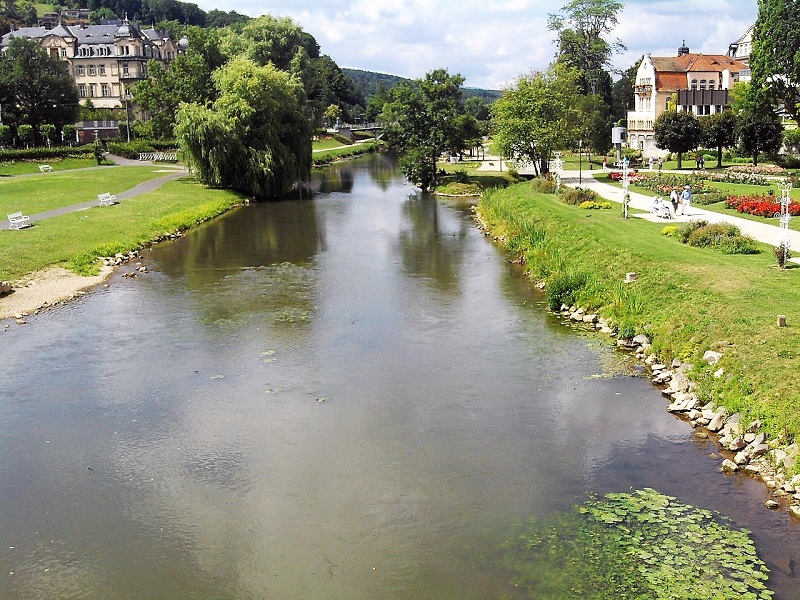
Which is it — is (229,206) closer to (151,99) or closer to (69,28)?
(151,99)

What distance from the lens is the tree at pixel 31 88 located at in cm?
8856

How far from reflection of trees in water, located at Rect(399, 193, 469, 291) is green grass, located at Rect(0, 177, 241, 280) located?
13.3 m

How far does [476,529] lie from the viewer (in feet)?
46.6

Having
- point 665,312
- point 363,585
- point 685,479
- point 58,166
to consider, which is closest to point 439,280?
point 665,312

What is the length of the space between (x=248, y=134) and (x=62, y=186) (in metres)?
13.9

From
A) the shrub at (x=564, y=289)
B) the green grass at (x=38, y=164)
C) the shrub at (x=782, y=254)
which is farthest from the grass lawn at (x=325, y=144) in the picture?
the shrub at (x=782, y=254)

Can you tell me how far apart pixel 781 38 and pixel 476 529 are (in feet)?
183

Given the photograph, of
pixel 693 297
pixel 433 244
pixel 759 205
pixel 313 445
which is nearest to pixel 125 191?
pixel 433 244

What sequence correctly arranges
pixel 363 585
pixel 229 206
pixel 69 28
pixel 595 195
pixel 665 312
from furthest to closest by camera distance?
pixel 69 28, pixel 229 206, pixel 595 195, pixel 665 312, pixel 363 585

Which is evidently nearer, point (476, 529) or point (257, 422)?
point (476, 529)

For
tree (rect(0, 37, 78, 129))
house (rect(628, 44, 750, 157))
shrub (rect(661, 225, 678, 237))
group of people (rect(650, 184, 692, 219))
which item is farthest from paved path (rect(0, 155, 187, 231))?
house (rect(628, 44, 750, 157))

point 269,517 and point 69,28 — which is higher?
point 69,28

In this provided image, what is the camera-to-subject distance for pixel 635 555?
13.2 meters

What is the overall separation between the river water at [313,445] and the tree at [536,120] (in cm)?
3492
